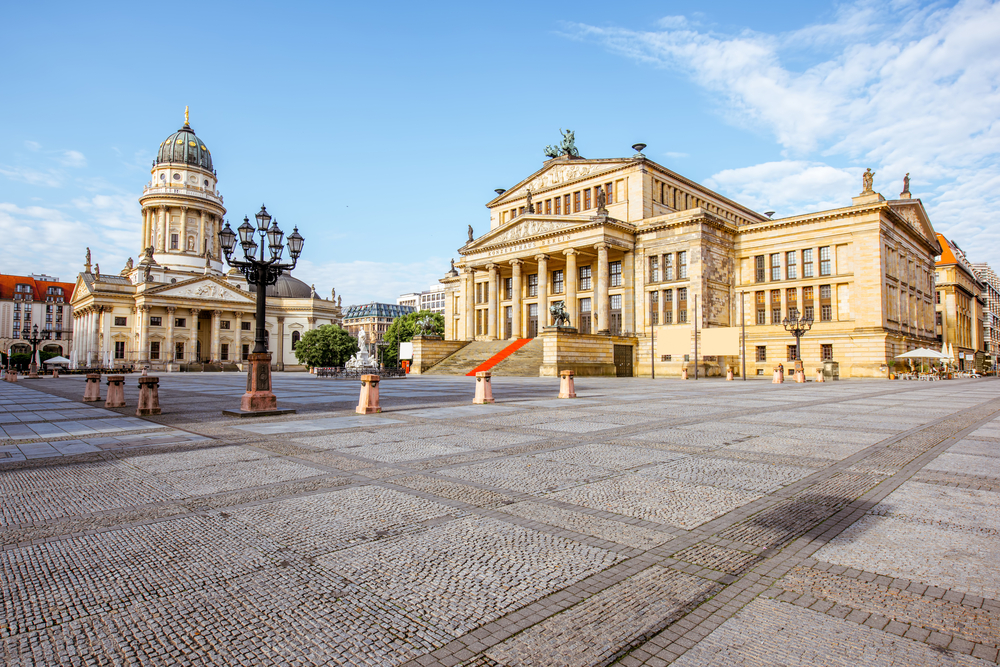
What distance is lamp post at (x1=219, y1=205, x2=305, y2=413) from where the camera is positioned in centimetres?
1427

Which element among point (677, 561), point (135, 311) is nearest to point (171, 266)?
point (135, 311)

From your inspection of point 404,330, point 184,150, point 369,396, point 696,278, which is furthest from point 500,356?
point 184,150

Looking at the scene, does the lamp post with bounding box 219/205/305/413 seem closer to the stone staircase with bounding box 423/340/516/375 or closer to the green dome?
the stone staircase with bounding box 423/340/516/375

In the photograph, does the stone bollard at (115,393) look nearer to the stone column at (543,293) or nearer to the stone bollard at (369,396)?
the stone bollard at (369,396)

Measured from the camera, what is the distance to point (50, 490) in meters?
6.18

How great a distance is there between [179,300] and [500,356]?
5598cm

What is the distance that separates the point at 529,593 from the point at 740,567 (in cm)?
162

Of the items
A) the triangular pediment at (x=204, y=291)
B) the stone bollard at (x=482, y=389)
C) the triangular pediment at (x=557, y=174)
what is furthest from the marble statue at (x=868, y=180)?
the triangular pediment at (x=204, y=291)

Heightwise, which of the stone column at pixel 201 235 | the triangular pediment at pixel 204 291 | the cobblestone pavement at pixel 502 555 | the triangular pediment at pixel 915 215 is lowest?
the cobblestone pavement at pixel 502 555

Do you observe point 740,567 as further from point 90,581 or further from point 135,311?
point 135,311

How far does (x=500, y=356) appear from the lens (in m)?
47.2

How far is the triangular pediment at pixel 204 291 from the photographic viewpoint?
7731 centimetres

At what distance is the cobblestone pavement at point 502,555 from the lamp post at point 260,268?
5384mm

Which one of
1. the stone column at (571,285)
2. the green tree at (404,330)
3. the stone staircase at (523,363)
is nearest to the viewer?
the stone staircase at (523,363)
